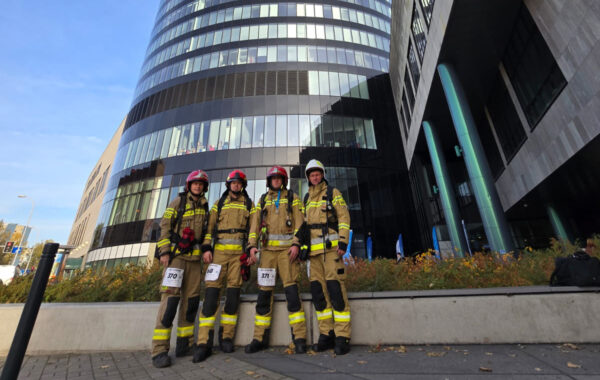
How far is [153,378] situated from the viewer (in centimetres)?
298

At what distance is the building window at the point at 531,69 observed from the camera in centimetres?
1112

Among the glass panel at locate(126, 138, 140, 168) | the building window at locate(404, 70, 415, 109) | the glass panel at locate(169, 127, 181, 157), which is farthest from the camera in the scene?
the glass panel at locate(126, 138, 140, 168)

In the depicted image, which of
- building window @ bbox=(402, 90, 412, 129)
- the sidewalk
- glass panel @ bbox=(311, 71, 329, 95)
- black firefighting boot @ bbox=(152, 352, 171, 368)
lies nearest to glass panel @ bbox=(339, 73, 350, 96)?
glass panel @ bbox=(311, 71, 329, 95)

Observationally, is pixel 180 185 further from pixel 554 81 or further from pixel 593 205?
pixel 593 205

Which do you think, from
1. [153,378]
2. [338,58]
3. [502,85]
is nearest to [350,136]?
[338,58]

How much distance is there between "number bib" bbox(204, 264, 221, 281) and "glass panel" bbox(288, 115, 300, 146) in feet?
58.8

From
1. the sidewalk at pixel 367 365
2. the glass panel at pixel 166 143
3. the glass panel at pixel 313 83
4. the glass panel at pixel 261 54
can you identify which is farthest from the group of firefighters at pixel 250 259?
the glass panel at pixel 261 54

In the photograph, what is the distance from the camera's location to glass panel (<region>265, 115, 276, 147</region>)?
834 inches

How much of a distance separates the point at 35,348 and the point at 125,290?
155 centimetres

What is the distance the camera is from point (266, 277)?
3980 mm

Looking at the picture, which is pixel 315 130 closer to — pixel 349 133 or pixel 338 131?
pixel 338 131

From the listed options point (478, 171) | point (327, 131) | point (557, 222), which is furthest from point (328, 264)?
point (557, 222)

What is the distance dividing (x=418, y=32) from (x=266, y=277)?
1967 centimetres

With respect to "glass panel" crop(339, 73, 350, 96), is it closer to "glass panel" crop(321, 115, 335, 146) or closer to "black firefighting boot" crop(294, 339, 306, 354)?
"glass panel" crop(321, 115, 335, 146)
